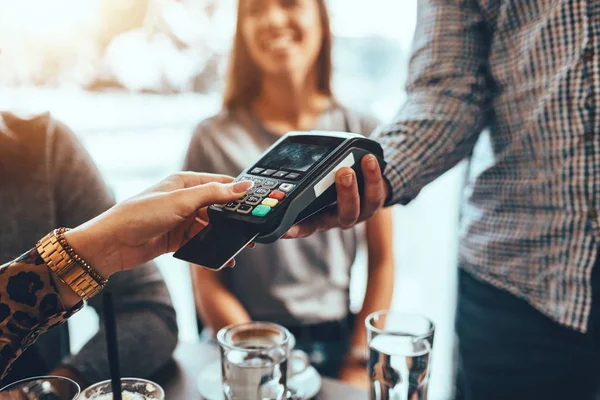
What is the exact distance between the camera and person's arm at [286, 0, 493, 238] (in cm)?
65

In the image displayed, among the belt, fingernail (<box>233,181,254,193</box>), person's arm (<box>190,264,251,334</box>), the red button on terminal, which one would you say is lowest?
the belt

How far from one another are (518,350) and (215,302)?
534 mm

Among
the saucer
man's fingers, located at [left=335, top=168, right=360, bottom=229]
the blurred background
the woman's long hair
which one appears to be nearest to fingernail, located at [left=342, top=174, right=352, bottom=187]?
man's fingers, located at [left=335, top=168, right=360, bottom=229]

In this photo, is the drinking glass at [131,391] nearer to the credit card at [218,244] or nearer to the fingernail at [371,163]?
the credit card at [218,244]

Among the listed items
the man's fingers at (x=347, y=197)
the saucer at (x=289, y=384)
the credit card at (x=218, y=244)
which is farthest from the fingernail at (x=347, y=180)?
the saucer at (x=289, y=384)

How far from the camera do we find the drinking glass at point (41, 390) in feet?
1.25

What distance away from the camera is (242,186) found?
48cm

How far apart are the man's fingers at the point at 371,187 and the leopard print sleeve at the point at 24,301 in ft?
0.98

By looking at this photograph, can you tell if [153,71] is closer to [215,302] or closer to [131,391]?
[215,302]

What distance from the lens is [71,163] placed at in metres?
0.74

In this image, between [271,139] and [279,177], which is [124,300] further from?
[271,139]

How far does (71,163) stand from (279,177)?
395 mm

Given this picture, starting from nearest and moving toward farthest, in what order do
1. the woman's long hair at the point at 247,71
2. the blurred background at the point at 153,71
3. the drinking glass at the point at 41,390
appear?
the drinking glass at the point at 41,390 → the blurred background at the point at 153,71 → the woman's long hair at the point at 247,71

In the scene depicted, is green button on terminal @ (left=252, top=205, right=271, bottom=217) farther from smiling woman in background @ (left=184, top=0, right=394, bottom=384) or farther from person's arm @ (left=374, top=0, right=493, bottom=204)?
smiling woman in background @ (left=184, top=0, right=394, bottom=384)
